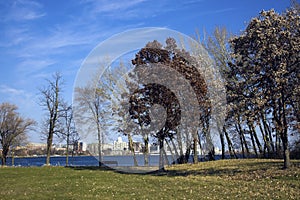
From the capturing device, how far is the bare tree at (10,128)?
51659mm

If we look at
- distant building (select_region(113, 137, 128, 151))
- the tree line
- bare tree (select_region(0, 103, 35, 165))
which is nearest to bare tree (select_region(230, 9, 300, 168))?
the tree line

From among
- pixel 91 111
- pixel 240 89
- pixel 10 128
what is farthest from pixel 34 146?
pixel 240 89

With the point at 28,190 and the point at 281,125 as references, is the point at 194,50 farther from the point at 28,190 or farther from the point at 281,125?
the point at 28,190

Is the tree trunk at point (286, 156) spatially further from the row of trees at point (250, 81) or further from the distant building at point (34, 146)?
the distant building at point (34, 146)

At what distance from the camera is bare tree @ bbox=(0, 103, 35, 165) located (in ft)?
169

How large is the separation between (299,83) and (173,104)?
8969mm

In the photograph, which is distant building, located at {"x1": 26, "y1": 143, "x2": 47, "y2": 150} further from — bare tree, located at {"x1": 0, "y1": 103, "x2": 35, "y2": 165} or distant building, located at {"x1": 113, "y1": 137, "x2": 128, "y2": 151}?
distant building, located at {"x1": 113, "y1": 137, "x2": 128, "y2": 151}

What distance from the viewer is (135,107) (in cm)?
2452

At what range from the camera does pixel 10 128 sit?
52281 millimetres

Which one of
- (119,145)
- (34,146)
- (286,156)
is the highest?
(34,146)

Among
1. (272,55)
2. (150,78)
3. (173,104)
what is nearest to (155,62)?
(150,78)

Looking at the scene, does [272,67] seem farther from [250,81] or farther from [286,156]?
[286,156]

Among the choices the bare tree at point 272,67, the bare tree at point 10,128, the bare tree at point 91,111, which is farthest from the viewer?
the bare tree at point 10,128

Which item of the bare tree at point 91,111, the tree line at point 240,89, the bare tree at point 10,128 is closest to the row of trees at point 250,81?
the tree line at point 240,89
